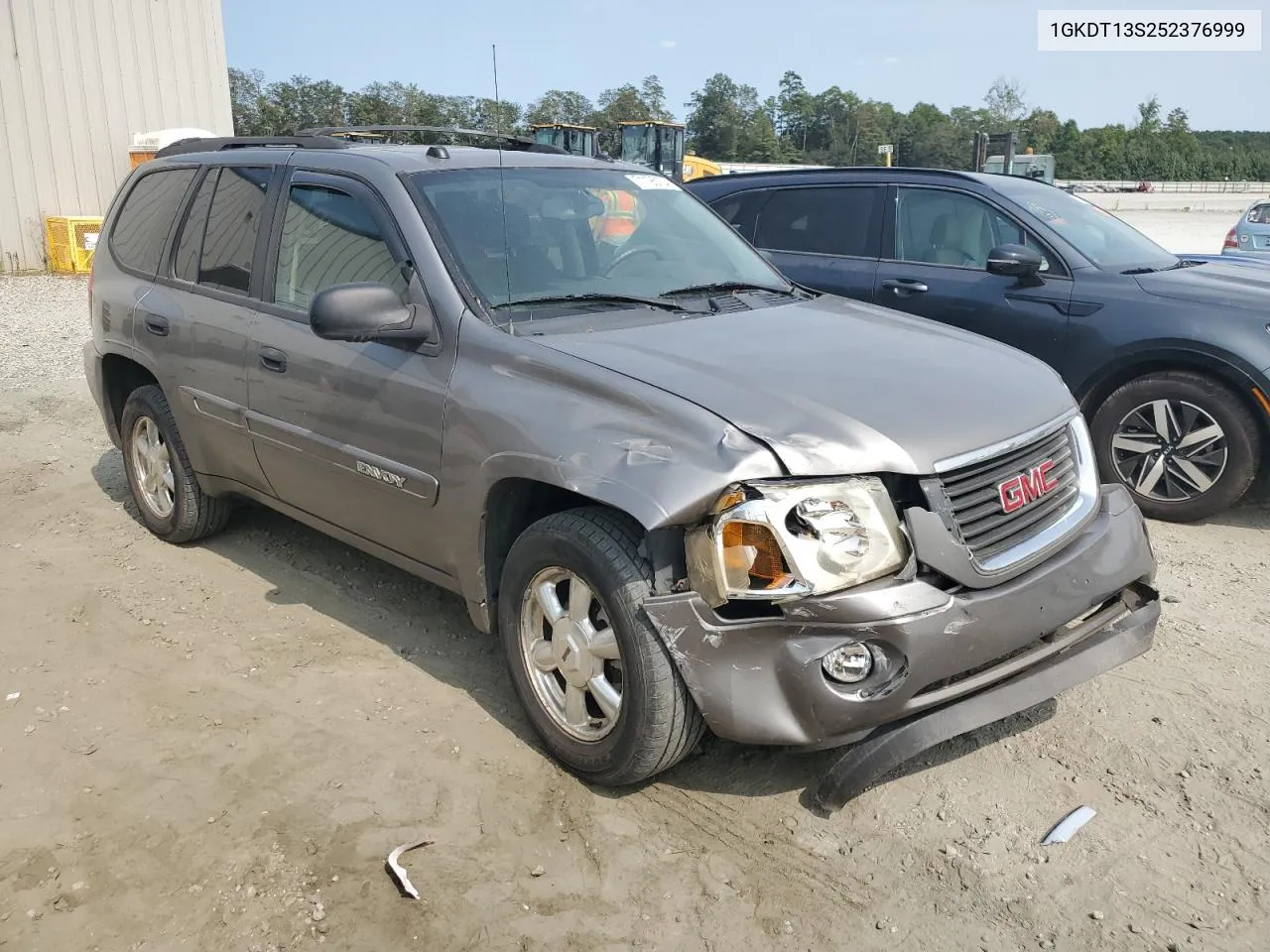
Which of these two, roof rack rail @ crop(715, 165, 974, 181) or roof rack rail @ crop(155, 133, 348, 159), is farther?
roof rack rail @ crop(715, 165, 974, 181)

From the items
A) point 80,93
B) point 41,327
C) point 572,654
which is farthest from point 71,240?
point 572,654

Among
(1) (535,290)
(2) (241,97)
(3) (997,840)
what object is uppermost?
(2) (241,97)

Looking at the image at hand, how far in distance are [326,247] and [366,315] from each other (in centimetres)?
86

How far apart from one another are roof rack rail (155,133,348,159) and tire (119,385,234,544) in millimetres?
1187

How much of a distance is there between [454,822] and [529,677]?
0.50 meters

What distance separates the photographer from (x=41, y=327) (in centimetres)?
1209

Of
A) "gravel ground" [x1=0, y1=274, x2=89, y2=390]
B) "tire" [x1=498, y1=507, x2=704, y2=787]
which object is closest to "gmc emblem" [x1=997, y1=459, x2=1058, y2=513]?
"tire" [x1=498, y1=507, x2=704, y2=787]

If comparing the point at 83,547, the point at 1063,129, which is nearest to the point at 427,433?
the point at 83,547

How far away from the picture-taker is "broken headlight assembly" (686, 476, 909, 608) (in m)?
2.62

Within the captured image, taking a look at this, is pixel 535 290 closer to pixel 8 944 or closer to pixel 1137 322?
pixel 8 944

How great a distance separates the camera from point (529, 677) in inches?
129

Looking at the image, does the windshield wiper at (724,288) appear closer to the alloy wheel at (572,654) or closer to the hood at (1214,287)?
the alloy wheel at (572,654)

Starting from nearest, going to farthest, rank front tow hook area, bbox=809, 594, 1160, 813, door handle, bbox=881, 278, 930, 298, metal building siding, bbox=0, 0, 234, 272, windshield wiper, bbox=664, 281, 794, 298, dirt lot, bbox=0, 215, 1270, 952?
dirt lot, bbox=0, 215, 1270, 952
front tow hook area, bbox=809, 594, 1160, 813
windshield wiper, bbox=664, 281, 794, 298
door handle, bbox=881, 278, 930, 298
metal building siding, bbox=0, 0, 234, 272

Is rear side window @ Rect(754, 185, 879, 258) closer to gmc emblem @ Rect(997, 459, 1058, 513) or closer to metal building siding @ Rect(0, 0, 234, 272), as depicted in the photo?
gmc emblem @ Rect(997, 459, 1058, 513)
